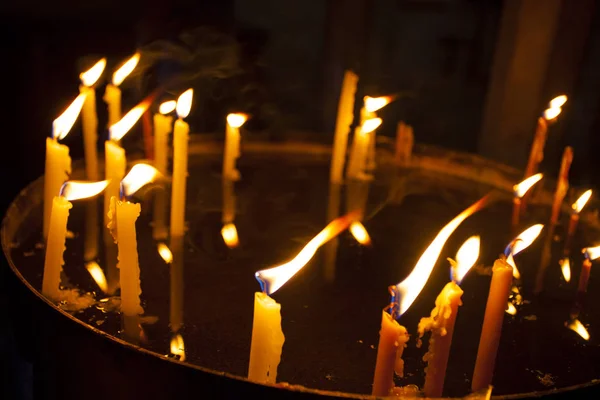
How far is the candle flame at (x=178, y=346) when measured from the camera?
1.01m

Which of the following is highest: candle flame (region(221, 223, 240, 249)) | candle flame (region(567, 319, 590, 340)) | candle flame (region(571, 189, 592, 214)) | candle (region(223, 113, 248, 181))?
candle (region(223, 113, 248, 181))

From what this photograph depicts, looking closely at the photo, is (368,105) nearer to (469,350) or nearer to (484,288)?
(484,288)

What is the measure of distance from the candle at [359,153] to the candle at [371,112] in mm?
24

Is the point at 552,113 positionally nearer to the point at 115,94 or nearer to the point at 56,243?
the point at 115,94

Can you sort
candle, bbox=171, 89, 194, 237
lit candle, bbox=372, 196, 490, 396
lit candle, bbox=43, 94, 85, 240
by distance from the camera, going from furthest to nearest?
1. candle, bbox=171, 89, 194, 237
2. lit candle, bbox=43, 94, 85, 240
3. lit candle, bbox=372, 196, 490, 396

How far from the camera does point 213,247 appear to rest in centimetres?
137

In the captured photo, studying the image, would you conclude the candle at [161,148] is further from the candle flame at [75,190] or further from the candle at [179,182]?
the candle flame at [75,190]

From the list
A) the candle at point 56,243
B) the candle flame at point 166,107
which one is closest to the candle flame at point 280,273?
the candle at point 56,243

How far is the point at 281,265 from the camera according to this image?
103cm

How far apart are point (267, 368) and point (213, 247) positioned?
531 millimetres

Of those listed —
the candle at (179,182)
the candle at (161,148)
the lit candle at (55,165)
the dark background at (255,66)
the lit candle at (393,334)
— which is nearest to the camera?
the lit candle at (393,334)

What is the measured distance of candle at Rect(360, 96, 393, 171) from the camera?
66.5 inches

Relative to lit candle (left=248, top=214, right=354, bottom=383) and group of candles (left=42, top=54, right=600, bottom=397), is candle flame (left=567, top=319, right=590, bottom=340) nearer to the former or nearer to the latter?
group of candles (left=42, top=54, right=600, bottom=397)

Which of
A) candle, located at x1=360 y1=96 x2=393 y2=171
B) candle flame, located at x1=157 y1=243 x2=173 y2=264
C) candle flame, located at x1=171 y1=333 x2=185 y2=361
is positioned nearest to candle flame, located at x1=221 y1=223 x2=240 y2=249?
candle flame, located at x1=157 y1=243 x2=173 y2=264
